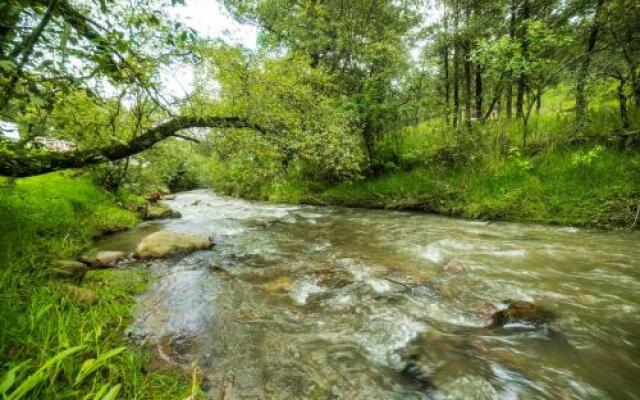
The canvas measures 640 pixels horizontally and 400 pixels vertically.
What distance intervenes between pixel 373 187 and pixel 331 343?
924 cm

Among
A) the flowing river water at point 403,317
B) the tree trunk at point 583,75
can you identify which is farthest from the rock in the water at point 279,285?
the tree trunk at point 583,75

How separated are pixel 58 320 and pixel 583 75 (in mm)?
9680

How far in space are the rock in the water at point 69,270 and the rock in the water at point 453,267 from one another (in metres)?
5.26

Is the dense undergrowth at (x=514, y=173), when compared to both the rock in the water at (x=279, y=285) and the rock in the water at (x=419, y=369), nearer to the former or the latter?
the rock in the water at (x=279, y=285)

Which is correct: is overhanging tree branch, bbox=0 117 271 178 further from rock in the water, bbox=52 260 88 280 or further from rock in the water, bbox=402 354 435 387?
rock in the water, bbox=402 354 435 387

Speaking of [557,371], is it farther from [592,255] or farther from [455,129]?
[455,129]

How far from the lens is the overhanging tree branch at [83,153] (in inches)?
156

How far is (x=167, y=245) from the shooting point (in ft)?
21.2

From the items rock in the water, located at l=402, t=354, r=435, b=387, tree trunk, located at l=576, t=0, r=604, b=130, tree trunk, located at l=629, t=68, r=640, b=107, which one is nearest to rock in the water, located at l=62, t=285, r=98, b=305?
rock in the water, located at l=402, t=354, r=435, b=387

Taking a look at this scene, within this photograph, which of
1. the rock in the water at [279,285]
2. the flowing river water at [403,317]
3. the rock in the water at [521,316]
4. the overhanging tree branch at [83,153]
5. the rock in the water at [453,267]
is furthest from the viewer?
the rock in the water at [453,267]

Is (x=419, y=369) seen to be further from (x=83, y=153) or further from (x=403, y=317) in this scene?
(x=83, y=153)

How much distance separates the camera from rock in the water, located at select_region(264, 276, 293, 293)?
461 cm

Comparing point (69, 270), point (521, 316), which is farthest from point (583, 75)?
point (69, 270)

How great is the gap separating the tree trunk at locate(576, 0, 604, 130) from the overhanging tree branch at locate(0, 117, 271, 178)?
22.4 feet
